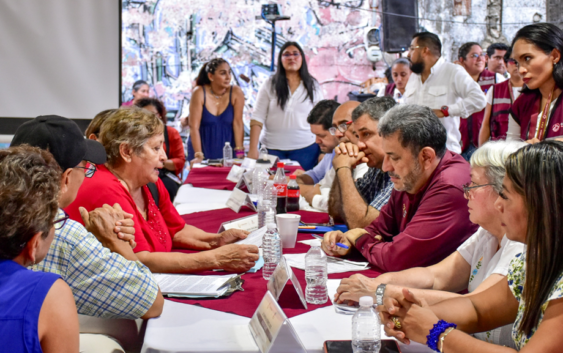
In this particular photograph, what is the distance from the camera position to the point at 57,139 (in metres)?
1.41

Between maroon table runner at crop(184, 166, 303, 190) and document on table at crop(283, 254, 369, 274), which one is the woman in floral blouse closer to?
document on table at crop(283, 254, 369, 274)

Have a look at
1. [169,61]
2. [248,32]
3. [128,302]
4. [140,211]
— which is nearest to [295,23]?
[248,32]

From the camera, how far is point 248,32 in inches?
294

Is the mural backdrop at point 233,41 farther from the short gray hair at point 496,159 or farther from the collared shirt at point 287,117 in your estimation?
the short gray hair at point 496,159

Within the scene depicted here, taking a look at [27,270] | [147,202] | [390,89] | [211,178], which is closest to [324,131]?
[211,178]

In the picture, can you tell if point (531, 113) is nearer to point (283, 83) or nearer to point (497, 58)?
point (283, 83)

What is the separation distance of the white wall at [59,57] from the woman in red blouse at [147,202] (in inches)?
122

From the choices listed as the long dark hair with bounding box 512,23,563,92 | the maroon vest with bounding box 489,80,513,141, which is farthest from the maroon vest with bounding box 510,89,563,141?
the maroon vest with bounding box 489,80,513,141

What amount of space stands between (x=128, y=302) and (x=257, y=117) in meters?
4.04

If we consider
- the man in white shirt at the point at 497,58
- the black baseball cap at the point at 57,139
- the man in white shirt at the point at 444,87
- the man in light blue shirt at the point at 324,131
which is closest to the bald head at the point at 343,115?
the man in light blue shirt at the point at 324,131

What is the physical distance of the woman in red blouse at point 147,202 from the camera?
1758 mm

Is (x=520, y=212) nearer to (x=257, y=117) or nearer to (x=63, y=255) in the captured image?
(x=63, y=255)

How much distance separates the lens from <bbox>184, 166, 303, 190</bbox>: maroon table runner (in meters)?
3.68

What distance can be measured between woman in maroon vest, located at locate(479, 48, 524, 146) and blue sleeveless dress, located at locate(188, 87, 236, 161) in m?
2.45
